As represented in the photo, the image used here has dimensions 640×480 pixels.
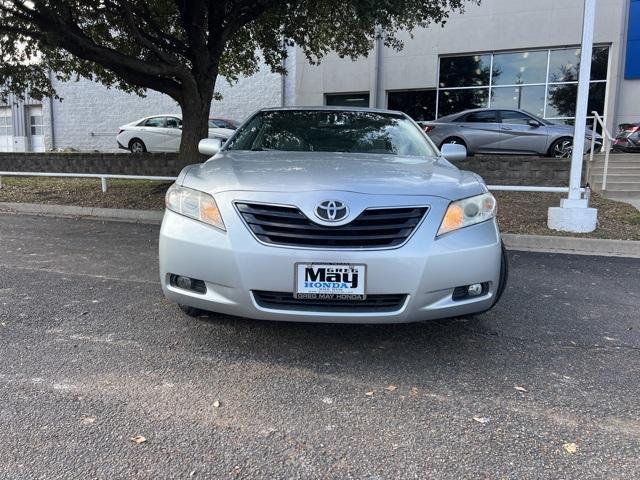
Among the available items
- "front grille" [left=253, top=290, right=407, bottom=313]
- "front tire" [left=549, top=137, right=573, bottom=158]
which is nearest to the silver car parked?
"front tire" [left=549, top=137, right=573, bottom=158]

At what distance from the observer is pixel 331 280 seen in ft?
9.17

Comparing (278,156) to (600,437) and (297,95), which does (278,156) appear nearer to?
(600,437)

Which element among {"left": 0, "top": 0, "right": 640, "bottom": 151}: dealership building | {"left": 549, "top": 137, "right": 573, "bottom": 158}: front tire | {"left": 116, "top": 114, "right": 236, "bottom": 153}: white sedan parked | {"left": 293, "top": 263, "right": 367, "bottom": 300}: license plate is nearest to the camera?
{"left": 293, "top": 263, "right": 367, "bottom": 300}: license plate

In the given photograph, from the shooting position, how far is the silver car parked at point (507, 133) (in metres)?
12.6

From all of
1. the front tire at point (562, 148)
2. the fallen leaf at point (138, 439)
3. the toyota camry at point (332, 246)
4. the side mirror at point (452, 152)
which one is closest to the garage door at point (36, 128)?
the front tire at point (562, 148)

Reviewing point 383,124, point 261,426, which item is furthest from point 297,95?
point 261,426

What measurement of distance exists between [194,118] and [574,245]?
23.2ft

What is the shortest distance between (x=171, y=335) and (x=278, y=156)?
1.43m

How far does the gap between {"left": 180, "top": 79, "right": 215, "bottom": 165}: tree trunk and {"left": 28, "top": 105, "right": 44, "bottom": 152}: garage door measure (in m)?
19.5

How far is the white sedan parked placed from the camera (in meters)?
16.9

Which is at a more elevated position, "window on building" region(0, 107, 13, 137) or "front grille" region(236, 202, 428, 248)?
"window on building" region(0, 107, 13, 137)

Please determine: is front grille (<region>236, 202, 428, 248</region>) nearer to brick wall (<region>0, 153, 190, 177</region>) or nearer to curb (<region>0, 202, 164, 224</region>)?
curb (<region>0, 202, 164, 224</region>)

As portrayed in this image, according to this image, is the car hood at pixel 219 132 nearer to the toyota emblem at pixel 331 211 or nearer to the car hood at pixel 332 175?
the car hood at pixel 332 175

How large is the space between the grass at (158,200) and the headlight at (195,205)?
5447 millimetres
